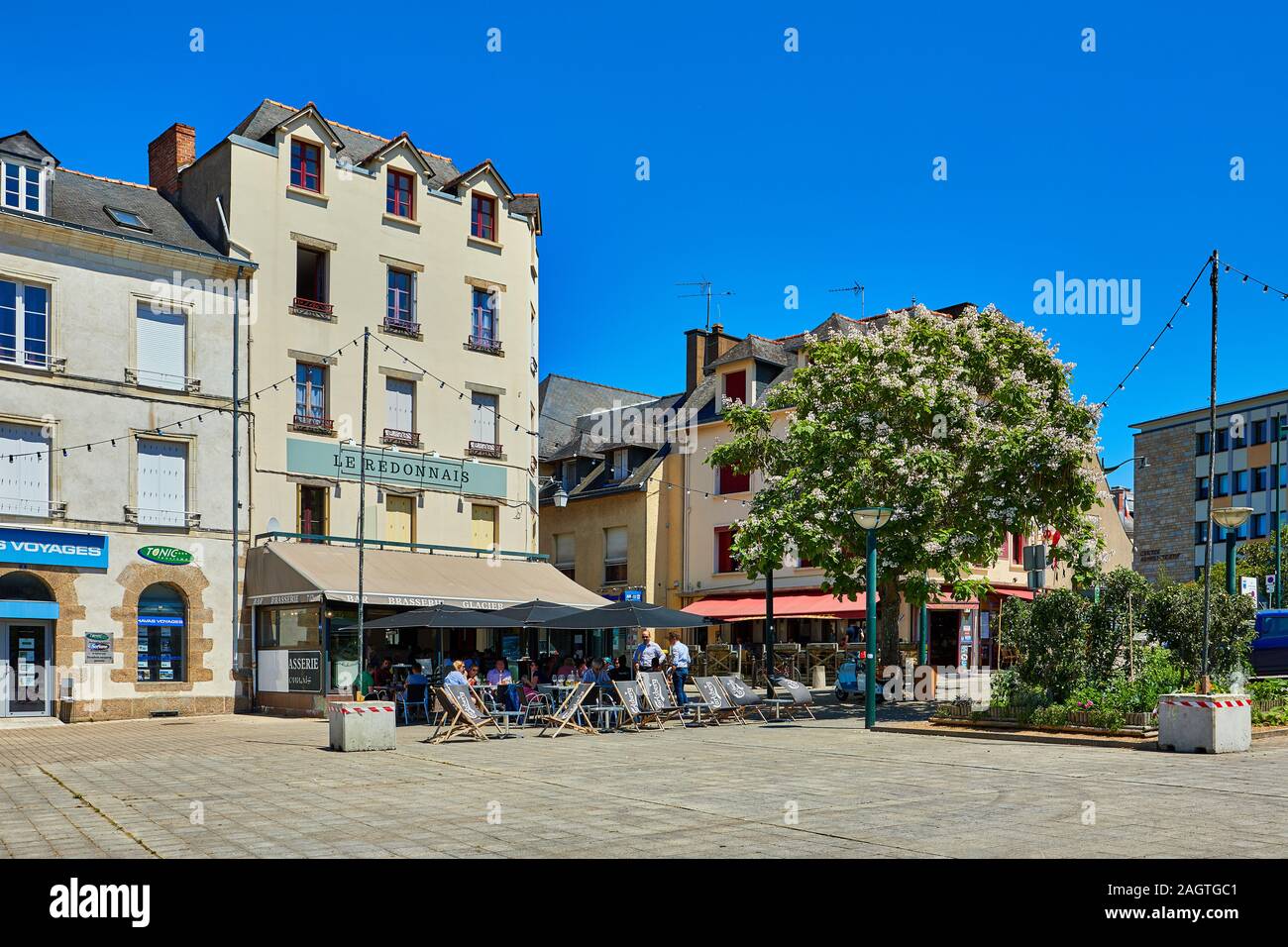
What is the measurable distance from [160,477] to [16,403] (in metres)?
3.18

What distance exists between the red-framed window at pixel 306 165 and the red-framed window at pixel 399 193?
5.86 ft

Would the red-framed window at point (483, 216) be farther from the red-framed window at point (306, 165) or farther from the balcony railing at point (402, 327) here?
the red-framed window at point (306, 165)

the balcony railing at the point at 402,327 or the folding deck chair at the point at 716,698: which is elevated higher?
the balcony railing at the point at 402,327

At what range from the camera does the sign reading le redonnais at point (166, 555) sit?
2522 centimetres

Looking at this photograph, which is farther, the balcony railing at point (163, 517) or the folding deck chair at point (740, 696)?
the balcony railing at point (163, 517)

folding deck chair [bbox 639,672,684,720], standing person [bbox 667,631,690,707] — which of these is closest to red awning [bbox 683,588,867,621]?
standing person [bbox 667,631,690,707]

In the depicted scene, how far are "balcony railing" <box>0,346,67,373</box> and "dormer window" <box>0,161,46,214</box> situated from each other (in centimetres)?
282

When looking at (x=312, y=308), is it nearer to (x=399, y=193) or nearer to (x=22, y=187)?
(x=399, y=193)

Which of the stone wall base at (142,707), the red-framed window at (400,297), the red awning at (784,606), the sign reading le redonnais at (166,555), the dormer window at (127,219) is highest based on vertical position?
the dormer window at (127,219)

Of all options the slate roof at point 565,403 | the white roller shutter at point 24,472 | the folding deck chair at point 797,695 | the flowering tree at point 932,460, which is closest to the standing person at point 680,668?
the folding deck chair at point 797,695

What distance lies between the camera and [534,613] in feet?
76.5

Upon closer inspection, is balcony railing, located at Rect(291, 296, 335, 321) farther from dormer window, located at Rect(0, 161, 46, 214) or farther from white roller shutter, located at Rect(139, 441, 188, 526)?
dormer window, located at Rect(0, 161, 46, 214)
